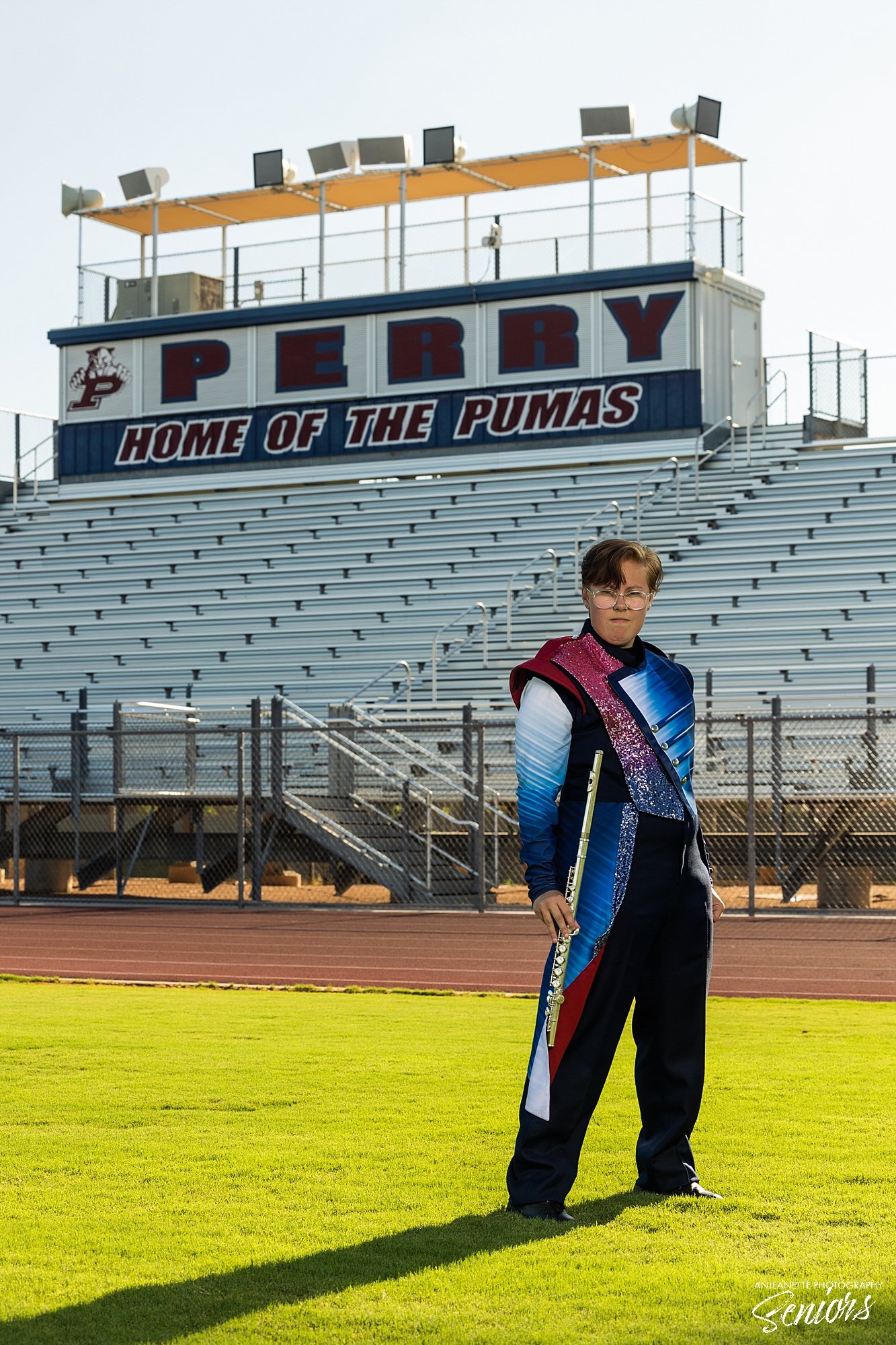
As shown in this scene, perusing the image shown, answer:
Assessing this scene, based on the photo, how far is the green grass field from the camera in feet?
12.5

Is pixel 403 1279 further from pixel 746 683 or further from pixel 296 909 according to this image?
pixel 746 683

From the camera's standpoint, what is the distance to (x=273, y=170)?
98.3 feet

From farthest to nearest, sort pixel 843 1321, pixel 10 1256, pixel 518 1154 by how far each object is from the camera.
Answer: pixel 518 1154
pixel 10 1256
pixel 843 1321

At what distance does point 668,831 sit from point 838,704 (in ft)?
47.9

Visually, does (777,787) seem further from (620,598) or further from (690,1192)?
(620,598)

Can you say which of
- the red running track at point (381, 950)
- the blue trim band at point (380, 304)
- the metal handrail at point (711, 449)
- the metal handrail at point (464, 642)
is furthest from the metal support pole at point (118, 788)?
the blue trim band at point (380, 304)

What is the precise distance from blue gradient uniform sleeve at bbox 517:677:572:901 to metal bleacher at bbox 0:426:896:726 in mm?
14329

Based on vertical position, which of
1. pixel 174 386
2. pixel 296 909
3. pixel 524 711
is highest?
pixel 174 386

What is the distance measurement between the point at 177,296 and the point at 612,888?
27972mm

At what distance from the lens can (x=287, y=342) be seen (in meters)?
30.0

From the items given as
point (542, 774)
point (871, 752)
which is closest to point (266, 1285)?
point (542, 774)

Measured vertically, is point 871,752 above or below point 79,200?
below

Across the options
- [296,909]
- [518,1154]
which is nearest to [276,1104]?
[518,1154]

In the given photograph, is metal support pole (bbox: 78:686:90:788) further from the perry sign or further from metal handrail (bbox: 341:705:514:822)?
the perry sign
